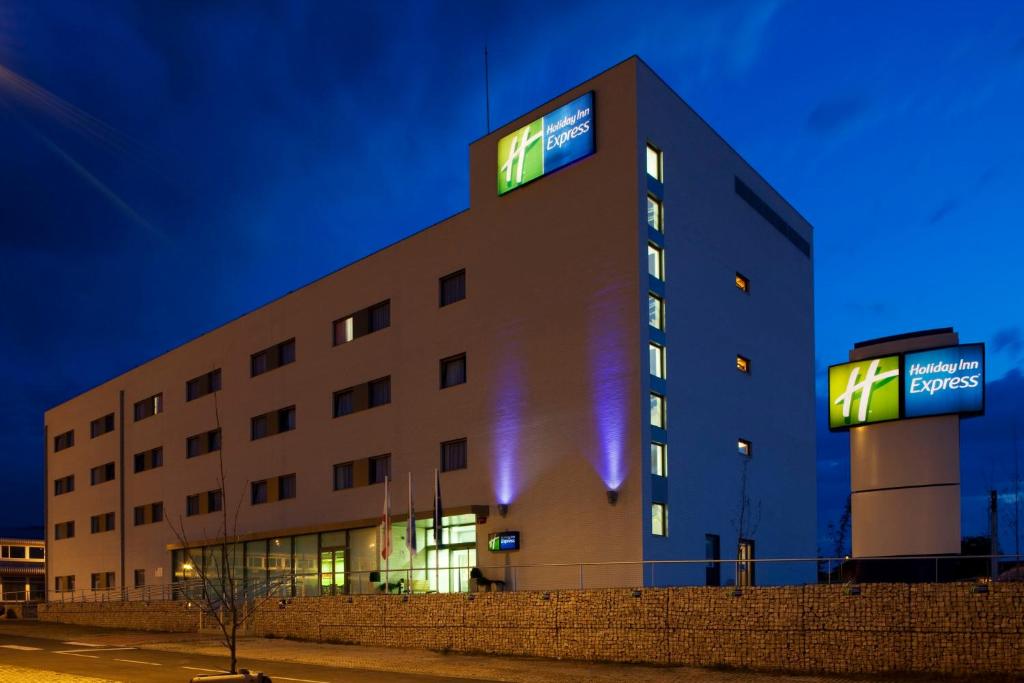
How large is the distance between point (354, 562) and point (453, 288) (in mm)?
12121

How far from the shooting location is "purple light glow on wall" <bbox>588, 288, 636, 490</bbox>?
30.6 m

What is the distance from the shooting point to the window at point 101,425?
208 ft

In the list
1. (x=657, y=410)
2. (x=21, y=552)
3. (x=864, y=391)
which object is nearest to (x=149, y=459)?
(x=657, y=410)

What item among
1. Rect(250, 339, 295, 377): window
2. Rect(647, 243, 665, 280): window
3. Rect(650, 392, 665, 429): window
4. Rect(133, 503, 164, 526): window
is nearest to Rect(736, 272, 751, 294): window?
Rect(647, 243, 665, 280): window

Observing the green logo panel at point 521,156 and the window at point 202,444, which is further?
the window at point 202,444

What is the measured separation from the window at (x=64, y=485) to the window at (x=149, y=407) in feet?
38.3

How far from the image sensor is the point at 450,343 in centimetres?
3716

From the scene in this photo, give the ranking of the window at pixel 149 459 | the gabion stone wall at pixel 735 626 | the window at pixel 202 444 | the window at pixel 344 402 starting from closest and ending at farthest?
the gabion stone wall at pixel 735 626, the window at pixel 344 402, the window at pixel 202 444, the window at pixel 149 459

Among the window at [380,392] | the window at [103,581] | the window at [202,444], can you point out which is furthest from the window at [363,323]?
the window at [103,581]

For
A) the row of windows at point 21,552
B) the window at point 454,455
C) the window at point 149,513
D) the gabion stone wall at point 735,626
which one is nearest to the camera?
the gabion stone wall at point 735,626

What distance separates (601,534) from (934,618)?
12.6 metres

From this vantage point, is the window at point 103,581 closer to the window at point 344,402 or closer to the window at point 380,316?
the window at point 344,402

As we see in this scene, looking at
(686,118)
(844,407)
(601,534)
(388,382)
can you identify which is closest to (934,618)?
(844,407)

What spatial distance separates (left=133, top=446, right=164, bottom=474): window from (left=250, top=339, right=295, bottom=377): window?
11511 mm
